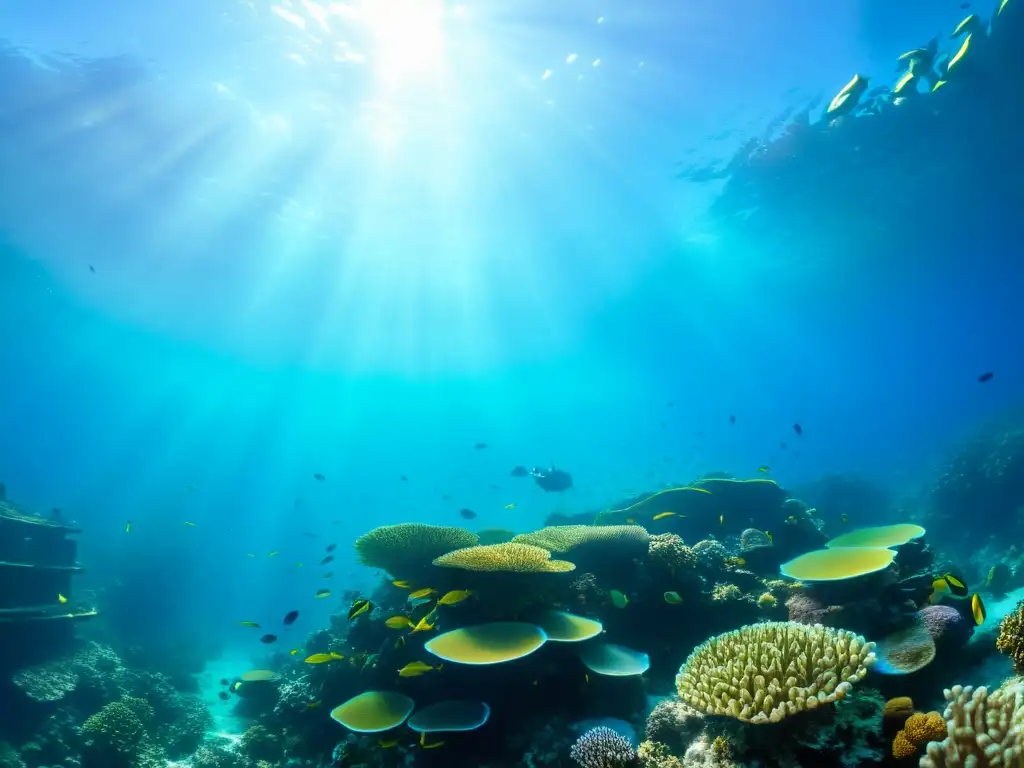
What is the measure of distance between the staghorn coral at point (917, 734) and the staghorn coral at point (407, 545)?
18.3 feet

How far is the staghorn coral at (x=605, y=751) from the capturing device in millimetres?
4598

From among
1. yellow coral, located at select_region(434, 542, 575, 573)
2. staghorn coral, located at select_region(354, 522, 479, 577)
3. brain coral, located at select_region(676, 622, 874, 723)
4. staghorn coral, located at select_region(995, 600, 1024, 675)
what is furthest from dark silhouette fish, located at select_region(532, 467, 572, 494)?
staghorn coral, located at select_region(995, 600, 1024, 675)

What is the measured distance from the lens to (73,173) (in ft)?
85.5

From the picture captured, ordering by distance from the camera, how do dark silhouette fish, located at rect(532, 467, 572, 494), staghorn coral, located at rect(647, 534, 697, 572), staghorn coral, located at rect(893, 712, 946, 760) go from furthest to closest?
dark silhouette fish, located at rect(532, 467, 572, 494)
staghorn coral, located at rect(647, 534, 697, 572)
staghorn coral, located at rect(893, 712, 946, 760)

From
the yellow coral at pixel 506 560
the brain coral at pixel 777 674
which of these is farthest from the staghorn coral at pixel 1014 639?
the yellow coral at pixel 506 560

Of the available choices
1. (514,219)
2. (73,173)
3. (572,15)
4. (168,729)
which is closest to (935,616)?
(168,729)

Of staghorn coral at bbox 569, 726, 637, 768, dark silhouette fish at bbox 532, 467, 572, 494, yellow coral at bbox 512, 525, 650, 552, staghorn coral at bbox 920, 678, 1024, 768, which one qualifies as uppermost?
dark silhouette fish at bbox 532, 467, 572, 494

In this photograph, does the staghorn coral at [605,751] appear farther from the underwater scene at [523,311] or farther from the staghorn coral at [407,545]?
the staghorn coral at [407,545]

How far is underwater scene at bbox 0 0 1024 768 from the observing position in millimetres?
5871

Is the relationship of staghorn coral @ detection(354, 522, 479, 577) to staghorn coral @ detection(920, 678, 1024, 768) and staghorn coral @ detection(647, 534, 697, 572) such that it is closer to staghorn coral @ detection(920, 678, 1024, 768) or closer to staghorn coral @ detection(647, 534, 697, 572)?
staghorn coral @ detection(647, 534, 697, 572)

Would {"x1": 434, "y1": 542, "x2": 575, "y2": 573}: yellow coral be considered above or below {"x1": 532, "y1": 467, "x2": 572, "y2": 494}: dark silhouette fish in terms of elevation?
below

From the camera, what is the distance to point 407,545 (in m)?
7.71

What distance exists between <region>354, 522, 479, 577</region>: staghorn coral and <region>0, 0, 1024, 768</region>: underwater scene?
65 millimetres

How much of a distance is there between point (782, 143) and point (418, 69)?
727 inches
